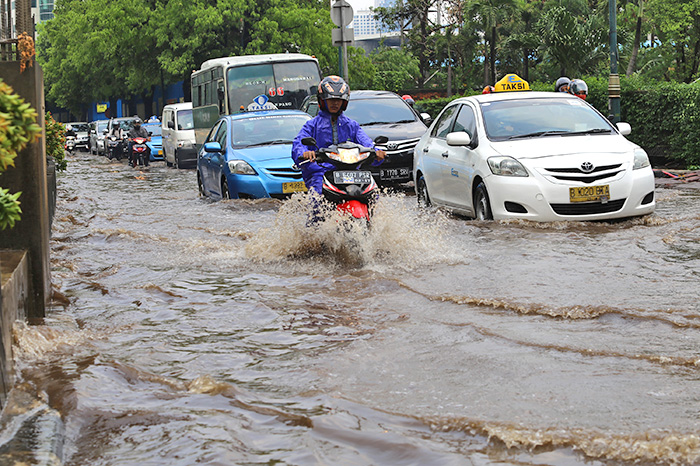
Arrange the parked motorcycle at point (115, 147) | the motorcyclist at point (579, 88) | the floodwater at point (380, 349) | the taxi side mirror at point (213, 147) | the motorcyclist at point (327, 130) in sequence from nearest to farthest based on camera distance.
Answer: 1. the floodwater at point (380, 349)
2. the motorcyclist at point (327, 130)
3. the taxi side mirror at point (213, 147)
4. the motorcyclist at point (579, 88)
5. the parked motorcycle at point (115, 147)

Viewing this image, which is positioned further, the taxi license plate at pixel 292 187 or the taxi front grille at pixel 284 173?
the taxi front grille at pixel 284 173

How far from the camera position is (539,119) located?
1132 centimetres

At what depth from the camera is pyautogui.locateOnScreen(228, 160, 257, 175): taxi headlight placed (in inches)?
562

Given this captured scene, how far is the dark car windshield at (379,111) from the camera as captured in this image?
58.8 feet

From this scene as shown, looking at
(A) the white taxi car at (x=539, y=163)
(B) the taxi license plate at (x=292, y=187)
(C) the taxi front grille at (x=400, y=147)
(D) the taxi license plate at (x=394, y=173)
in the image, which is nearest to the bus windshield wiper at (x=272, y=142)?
(B) the taxi license plate at (x=292, y=187)

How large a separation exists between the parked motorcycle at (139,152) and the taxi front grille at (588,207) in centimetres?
2485

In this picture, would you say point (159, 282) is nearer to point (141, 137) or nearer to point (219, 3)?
point (141, 137)

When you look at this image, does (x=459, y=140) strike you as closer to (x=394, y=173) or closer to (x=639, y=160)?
(x=639, y=160)

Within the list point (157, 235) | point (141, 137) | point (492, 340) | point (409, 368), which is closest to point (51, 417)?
point (409, 368)

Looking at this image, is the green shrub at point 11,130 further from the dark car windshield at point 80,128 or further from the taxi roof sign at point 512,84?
the dark car windshield at point 80,128

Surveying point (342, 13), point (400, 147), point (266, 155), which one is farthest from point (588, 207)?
point (342, 13)

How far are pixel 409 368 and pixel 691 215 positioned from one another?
7075 millimetres

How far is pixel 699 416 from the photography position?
13.3 ft

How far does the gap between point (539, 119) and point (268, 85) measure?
47.7 feet
